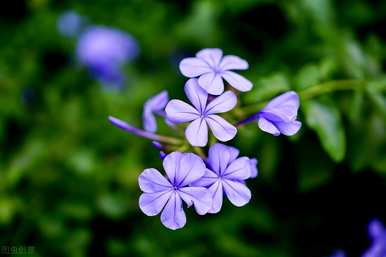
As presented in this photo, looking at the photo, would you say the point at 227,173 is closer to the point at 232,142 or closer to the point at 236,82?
the point at 236,82

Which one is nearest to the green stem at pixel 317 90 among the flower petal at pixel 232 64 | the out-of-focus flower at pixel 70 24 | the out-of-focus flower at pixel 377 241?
the flower petal at pixel 232 64

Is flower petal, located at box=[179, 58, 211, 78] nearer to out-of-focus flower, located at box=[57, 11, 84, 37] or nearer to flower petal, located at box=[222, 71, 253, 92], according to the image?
flower petal, located at box=[222, 71, 253, 92]

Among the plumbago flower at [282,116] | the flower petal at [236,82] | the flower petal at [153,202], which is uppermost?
the flower petal at [236,82]

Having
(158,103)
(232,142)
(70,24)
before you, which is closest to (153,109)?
(158,103)

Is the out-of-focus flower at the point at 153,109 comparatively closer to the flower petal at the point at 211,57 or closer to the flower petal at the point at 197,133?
the flower petal at the point at 211,57

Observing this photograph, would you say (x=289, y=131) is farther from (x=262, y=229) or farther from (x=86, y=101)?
(x=86, y=101)

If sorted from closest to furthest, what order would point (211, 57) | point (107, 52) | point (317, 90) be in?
1. point (211, 57)
2. point (317, 90)
3. point (107, 52)
